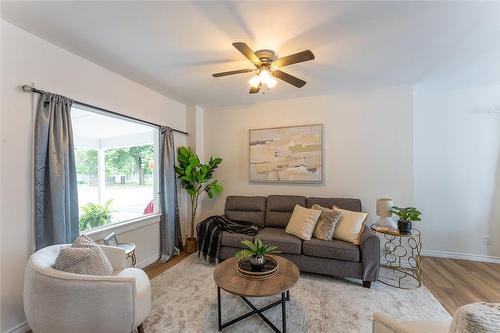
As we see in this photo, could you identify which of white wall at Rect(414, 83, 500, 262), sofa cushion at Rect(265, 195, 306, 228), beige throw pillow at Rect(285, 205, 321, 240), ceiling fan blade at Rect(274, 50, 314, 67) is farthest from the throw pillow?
ceiling fan blade at Rect(274, 50, 314, 67)

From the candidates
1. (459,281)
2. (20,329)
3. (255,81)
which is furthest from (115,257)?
(459,281)

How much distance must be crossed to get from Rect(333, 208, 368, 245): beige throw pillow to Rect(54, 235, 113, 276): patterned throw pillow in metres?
2.50

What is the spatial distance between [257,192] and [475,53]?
3.26 metres

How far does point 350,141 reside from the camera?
3.54m

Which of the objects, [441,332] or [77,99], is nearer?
[441,332]

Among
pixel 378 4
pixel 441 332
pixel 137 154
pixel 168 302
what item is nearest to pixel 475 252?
pixel 441 332

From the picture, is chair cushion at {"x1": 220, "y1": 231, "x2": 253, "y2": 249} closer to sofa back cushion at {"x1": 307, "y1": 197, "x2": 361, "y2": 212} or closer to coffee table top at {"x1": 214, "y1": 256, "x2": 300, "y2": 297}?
coffee table top at {"x1": 214, "y1": 256, "x2": 300, "y2": 297}

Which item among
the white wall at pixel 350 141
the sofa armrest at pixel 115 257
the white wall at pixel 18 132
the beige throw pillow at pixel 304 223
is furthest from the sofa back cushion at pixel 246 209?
the white wall at pixel 18 132

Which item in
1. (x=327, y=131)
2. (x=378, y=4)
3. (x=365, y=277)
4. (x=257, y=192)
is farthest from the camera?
(x=257, y=192)

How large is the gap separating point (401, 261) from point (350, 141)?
188 centimetres

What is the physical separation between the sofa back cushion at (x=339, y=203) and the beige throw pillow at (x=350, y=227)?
300 millimetres

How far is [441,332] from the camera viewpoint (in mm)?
1186

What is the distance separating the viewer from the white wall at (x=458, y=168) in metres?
3.27

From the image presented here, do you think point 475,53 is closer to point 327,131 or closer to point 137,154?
point 327,131
